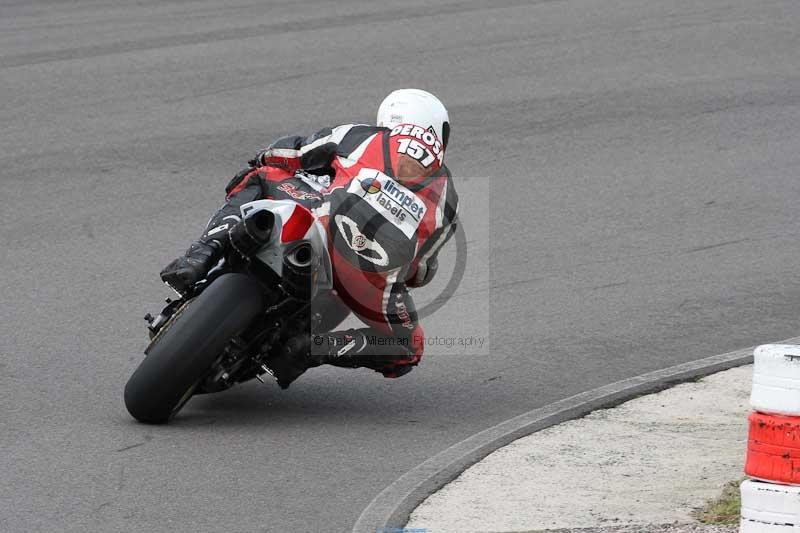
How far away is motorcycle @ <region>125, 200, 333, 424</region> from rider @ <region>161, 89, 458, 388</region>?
3.8 inches

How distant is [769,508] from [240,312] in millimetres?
2528

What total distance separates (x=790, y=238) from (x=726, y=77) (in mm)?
4326

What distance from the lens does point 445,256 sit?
1004 centimetres

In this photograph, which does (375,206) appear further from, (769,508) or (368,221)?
(769,508)

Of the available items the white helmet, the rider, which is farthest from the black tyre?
the white helmet

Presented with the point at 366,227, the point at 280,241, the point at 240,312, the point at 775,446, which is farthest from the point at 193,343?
the point at 775,446

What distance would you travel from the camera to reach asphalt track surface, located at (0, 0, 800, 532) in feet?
20.6

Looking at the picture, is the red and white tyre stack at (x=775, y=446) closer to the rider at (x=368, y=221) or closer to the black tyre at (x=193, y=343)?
the rider at (x=368, y=221)

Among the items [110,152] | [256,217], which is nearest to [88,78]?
[110,152]

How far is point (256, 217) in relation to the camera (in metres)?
6.46

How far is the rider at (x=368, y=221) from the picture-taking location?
264 inches

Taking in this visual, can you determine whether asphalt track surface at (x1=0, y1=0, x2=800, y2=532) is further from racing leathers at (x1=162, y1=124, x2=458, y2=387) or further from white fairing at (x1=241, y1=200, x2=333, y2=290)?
white fairing at (x1=241, y1=200, x2=333, y2=290)

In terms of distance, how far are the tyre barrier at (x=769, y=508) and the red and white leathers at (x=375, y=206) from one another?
229 centimetres

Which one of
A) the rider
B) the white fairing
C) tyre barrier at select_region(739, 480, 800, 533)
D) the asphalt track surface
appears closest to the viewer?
tyre barrier at select_region(739, 480, 800, 533)
